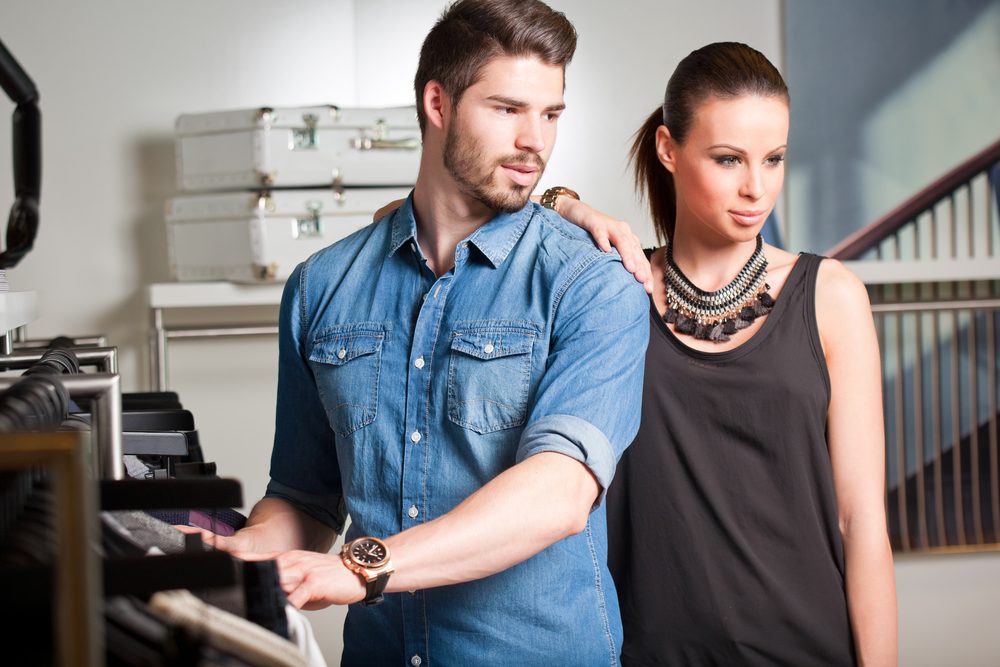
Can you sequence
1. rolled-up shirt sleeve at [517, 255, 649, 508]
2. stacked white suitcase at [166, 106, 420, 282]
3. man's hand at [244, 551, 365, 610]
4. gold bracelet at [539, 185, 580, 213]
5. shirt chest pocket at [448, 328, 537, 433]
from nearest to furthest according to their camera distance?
1. man's hand at [244, 551, 365, 610]
2. rolled-up shirt sleeve at [517, 255, 649, 508]
3. shirt chest pocket at [448, 328, 537, 433]
4. gold bracelet at [539, 185, 580, 213]
5. stacked white suitcase at [166, 106, 420, 282]

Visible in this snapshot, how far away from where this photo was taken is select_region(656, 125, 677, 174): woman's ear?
1.40 m

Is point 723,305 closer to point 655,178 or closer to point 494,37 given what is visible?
point 655,178

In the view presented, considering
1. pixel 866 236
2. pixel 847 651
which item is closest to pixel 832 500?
pixel 847 651

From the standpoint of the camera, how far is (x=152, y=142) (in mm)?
2846

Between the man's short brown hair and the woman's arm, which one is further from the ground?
the man's short brown hair

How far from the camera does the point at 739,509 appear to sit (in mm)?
1306

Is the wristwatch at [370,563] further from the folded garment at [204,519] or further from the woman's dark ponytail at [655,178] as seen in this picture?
the woman's dark ponytail at [655,178]

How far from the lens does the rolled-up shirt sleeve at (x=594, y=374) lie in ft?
3.18

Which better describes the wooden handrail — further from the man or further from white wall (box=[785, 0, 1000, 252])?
the man

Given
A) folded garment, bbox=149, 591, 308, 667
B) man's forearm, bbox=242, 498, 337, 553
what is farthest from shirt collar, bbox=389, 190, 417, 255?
folded garment, bbox=149, 591, 308, 667

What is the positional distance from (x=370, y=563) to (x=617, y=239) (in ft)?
1.78

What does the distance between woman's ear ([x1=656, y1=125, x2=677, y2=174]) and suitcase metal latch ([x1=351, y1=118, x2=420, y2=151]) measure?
1268 millimetres

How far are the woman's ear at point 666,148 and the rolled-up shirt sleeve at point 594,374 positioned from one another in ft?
1.10

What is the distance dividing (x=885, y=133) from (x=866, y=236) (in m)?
0.31
